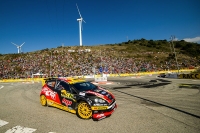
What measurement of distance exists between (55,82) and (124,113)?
404 centimetres

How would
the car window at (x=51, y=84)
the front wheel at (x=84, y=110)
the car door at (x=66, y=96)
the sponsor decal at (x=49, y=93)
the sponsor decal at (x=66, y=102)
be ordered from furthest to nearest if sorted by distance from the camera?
1. the car window at (x=51, y=84)
2. the sponsor decal at (x=49, y=93)
3. the sponsor decal at (x=66, y=102)
4. the car door at (x=66, y=96)
5. the front wheel at (x=84, y=110)

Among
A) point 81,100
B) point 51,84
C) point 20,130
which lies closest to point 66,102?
point 81,100

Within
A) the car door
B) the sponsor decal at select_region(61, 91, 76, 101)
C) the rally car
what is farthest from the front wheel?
the sponsor decal at select_region(61, 91, 76, 101)

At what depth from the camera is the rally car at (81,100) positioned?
18.5 feet

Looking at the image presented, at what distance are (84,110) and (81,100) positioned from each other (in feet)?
1.45

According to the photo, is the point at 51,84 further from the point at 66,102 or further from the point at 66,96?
the point at 66,102

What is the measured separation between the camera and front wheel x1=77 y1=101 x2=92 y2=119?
5793 mm

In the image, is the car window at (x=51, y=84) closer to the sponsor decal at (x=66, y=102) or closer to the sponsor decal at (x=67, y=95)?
the sponsor decal at (x=67, y=95)

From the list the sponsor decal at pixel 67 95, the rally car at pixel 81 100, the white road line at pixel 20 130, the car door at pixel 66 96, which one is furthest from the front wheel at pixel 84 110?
the white road line at pixel 20 130

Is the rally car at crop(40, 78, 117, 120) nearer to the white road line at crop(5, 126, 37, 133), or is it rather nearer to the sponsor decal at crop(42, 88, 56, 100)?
the sponsor decal at crop(42, 88, 56, 100)

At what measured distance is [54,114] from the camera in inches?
259

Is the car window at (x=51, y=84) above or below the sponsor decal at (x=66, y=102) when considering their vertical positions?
above

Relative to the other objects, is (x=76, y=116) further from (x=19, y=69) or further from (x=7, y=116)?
(x=19, y=69)

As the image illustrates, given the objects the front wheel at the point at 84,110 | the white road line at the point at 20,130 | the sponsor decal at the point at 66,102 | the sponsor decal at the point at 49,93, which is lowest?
the white road line at the point at 20,130
